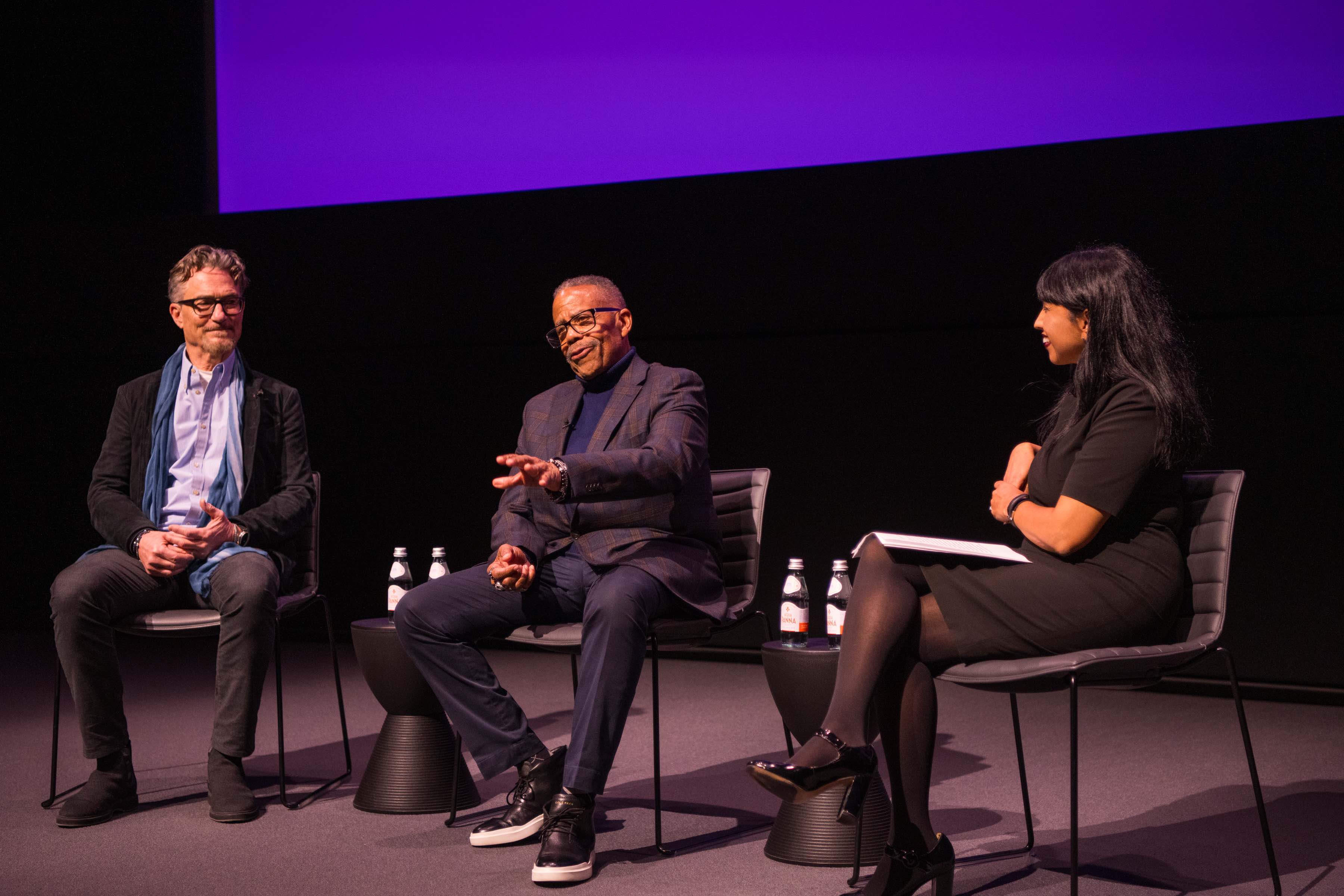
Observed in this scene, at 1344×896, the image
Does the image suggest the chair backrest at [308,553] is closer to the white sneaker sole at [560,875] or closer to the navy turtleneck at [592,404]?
the navy turtleneck at [592,404]

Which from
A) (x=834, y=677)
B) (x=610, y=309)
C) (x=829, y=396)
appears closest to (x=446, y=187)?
(x=829, y=396)

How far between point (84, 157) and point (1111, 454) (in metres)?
5.34

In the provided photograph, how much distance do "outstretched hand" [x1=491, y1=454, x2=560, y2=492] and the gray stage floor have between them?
0.77 m

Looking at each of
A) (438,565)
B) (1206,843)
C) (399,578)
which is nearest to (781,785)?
(1206,843)

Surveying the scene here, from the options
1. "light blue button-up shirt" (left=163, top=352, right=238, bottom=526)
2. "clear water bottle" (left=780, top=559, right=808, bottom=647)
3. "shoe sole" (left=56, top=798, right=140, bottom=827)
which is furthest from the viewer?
"light blue button-up shirt" (left=163, top=352, right=238, bottom=526)

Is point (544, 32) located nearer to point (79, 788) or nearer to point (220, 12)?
point (220, 12)

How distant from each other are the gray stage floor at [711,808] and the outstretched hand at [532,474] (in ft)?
2.54

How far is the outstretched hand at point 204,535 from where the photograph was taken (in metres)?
2.88

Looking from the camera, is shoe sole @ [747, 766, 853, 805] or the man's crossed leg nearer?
shoe sole @ [747, 766, 853, 805]

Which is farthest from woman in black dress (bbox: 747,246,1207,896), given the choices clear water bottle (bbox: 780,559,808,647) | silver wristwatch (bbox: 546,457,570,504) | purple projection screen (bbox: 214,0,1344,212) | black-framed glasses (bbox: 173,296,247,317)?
purple projection screen (bbox: 214,0,1344,212)

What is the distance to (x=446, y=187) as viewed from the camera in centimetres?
562

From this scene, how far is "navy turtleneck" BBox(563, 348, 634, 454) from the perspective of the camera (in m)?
2.88

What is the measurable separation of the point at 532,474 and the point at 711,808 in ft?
3.31

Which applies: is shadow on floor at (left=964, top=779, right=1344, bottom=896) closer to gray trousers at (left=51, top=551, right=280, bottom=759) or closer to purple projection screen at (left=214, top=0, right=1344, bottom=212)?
gray trousers at (left=51, top=551, right=280, bottom=759)
